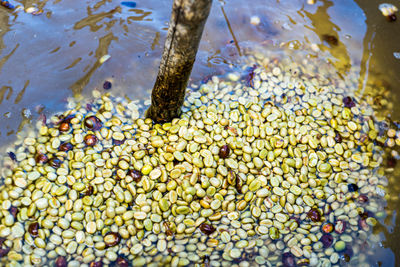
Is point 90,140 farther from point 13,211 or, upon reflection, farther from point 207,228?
point 207,228

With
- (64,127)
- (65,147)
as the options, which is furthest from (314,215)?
(64,127)

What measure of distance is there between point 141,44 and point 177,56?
4.95ft

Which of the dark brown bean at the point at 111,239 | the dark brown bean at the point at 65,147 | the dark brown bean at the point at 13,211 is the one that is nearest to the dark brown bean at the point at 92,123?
the dark brown bean at the point at 65,147

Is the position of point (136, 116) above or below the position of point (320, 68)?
below

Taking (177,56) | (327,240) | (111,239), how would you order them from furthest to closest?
(327,240) → (111,239) → (177,56)

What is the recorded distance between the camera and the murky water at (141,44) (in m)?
3.33

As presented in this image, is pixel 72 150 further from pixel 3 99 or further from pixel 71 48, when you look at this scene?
pixel 71 48

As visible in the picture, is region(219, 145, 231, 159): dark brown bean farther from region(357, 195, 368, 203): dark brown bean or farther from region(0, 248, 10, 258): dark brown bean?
region(0, 248, 10, 258): dark brown bean

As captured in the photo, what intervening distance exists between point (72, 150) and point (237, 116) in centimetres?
176

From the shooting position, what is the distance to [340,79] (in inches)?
153

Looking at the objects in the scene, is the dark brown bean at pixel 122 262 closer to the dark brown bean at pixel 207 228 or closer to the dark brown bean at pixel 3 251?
the dark brown bean at pixel 207 228

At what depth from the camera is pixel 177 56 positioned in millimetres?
2512

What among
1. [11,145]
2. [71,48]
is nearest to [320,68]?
[71,48]

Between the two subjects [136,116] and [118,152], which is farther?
[136,116]
